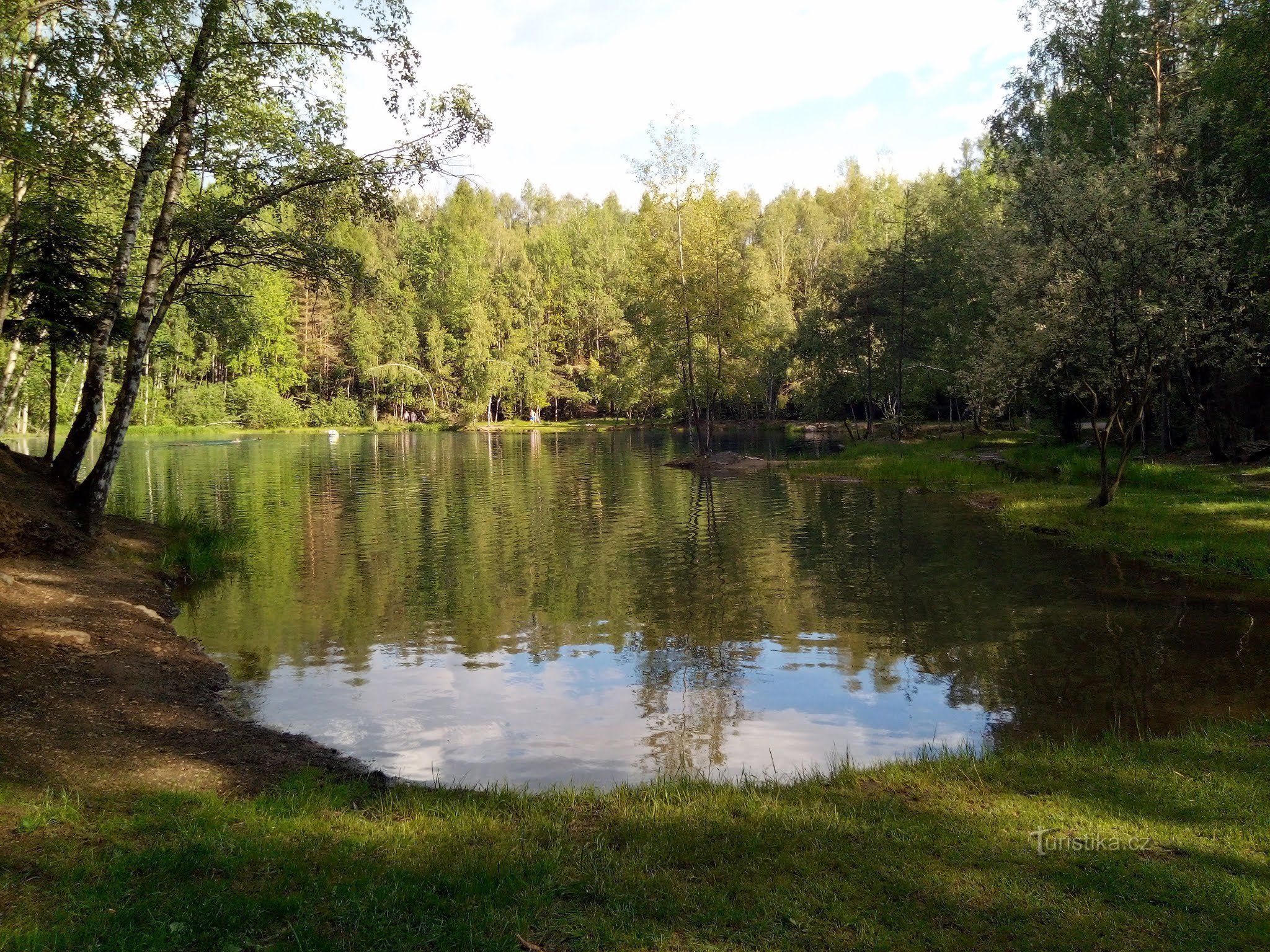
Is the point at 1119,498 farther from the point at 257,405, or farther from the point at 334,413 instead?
the point at 334,413

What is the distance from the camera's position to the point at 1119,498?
2469cm

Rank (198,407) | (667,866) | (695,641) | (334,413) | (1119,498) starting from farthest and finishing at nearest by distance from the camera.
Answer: (334,413) → (198,407) → (1119,498) → (695,641) → (667,866)

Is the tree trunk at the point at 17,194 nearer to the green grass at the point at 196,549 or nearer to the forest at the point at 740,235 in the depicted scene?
the forest at the point at 740,235

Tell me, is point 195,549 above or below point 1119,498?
below

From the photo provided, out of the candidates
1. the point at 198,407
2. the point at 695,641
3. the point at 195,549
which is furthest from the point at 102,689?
the point at 198,407

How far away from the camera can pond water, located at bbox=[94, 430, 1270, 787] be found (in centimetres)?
1005

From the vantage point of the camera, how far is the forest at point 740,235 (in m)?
16.8

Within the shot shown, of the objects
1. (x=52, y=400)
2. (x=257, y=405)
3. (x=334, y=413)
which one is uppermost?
(x=257, y=405)

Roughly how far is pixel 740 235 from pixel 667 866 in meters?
55.6

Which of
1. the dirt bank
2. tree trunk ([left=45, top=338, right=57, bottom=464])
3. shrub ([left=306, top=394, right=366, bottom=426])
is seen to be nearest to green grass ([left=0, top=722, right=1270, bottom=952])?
the dirt bank

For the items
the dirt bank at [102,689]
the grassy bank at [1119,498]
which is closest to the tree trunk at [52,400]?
the dirt bank at [102,689]

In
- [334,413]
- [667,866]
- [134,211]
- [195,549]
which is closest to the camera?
[667,866]

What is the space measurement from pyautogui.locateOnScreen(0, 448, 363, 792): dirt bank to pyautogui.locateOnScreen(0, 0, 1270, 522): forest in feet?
9.99

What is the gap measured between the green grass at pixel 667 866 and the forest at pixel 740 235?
11.3m
